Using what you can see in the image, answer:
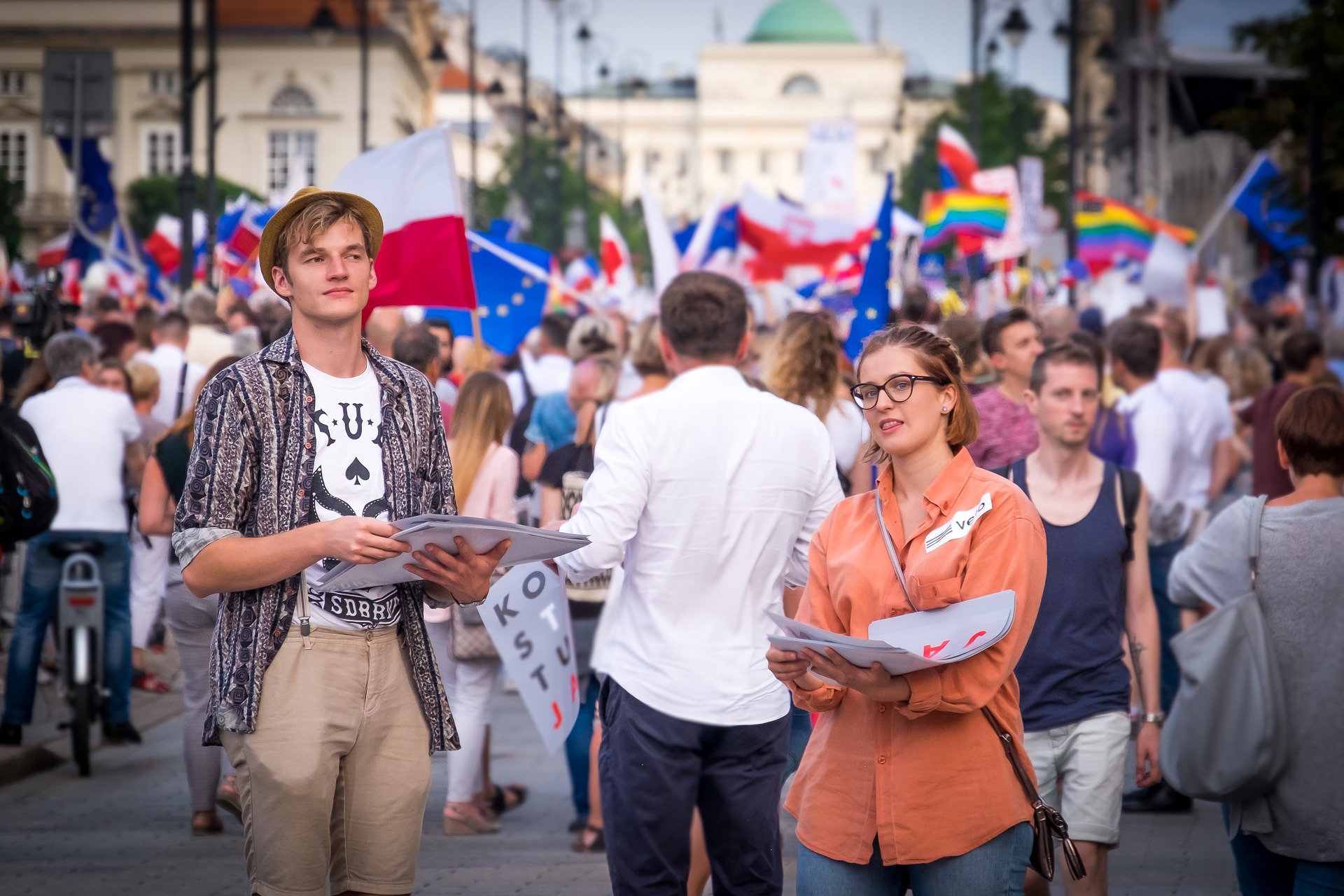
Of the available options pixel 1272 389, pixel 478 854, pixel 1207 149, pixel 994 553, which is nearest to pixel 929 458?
pixel 994 553

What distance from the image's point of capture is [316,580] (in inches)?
137

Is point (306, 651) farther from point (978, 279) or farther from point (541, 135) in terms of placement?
point (541, 135)

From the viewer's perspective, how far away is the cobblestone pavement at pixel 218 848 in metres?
5.73

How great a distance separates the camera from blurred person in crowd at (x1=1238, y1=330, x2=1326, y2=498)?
7152 mm

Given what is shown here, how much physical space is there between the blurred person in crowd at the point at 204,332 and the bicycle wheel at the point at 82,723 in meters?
2.86

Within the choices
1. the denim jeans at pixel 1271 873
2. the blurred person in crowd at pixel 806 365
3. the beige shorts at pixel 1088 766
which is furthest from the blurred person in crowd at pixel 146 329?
the denim jeans at pixel 1271 873

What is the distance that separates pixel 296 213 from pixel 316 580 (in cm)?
80

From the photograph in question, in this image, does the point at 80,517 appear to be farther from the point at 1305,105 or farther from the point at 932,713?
the point at 1305,105

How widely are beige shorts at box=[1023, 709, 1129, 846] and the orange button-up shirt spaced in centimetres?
140

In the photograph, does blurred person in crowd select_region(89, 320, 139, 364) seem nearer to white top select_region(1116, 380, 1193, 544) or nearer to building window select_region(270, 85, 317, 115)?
white top select_region(1116, 380, 1193, 544)

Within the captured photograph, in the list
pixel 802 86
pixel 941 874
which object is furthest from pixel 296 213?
pixel 802 86

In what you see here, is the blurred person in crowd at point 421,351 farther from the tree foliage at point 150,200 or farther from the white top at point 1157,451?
the tree foliage at point 150,200

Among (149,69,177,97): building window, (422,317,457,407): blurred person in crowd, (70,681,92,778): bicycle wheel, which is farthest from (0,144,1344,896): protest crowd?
(149,69,177,97): building window

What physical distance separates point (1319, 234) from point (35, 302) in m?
14.3
